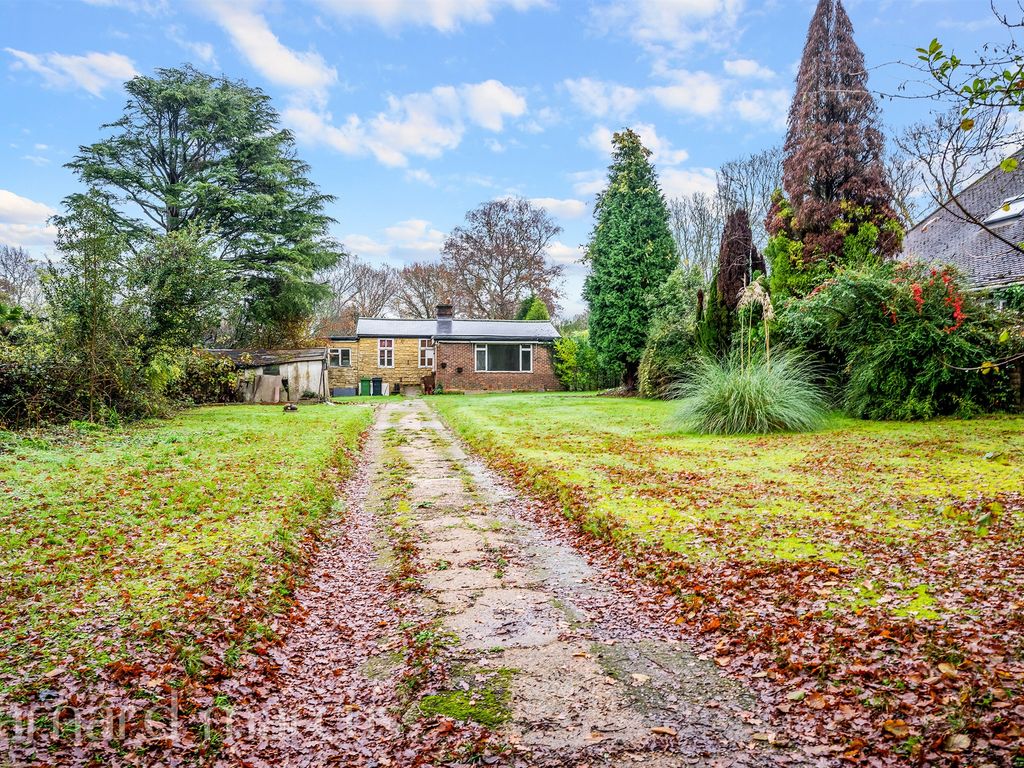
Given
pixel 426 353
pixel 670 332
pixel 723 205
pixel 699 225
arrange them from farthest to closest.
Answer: pixel 699 225
pixel 723 205
pixel 426 353
pixel 670 332

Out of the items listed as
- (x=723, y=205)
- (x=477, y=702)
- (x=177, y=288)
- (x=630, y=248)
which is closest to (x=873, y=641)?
(x=477, y=702)

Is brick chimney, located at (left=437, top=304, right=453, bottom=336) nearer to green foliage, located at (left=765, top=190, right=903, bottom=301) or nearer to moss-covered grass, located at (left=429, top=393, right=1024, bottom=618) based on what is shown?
green foliage, located at (left=765, top=190, right=903, bottom=301)

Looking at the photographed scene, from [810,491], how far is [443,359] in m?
25.2

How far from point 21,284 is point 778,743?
142 feet

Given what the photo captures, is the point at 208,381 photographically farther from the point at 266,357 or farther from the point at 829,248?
the point at 829,248

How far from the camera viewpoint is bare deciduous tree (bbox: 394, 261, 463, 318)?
4209 centimetres

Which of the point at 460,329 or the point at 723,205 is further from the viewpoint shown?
the point at 723,205

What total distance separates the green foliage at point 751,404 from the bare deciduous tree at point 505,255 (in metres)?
29.0

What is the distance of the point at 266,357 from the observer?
2294 cm

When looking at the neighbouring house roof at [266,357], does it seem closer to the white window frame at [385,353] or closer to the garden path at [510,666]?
the white window frame at [385,353]

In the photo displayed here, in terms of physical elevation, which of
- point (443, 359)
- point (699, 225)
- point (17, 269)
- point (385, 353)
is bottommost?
point (443, 359)

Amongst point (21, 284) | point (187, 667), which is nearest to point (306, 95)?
point (187, 667)

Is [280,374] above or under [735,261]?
under

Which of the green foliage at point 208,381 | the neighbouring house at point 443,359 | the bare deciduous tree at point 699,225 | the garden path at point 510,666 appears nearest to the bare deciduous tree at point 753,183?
the bare deciduous tree at point 699,225
